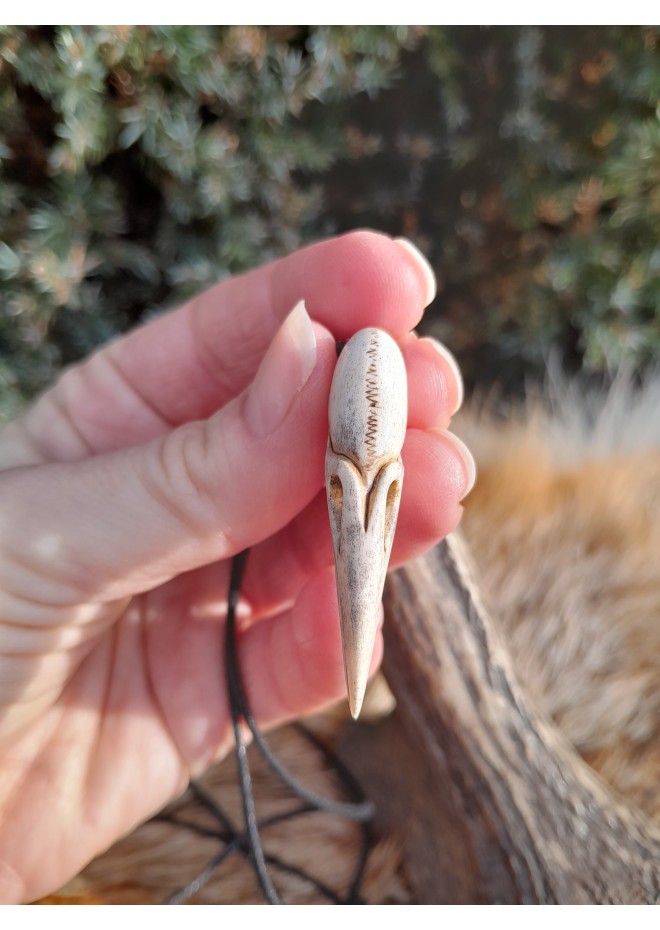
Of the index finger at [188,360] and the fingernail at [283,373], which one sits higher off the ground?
the fingernail at [283,373]

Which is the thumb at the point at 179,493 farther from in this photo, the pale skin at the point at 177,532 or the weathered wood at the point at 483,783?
the weathered wood at the point at 483,783

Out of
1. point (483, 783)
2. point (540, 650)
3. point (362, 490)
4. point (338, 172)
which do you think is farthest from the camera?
point (338, 172)

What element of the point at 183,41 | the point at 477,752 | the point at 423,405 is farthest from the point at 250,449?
the point at 183,41

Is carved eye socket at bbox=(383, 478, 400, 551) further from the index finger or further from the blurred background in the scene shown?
the blurred background

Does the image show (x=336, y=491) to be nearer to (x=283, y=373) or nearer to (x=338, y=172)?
(x=283, y=373)

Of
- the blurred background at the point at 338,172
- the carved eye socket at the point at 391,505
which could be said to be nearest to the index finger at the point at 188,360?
the carved eye socket at the point at 391,505

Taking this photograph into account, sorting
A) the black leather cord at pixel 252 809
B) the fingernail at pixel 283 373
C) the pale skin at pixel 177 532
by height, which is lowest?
the black leather cord at pixel 252 809

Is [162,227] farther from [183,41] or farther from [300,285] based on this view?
[300,285]

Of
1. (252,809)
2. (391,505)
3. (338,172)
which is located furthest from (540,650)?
(338,172)
